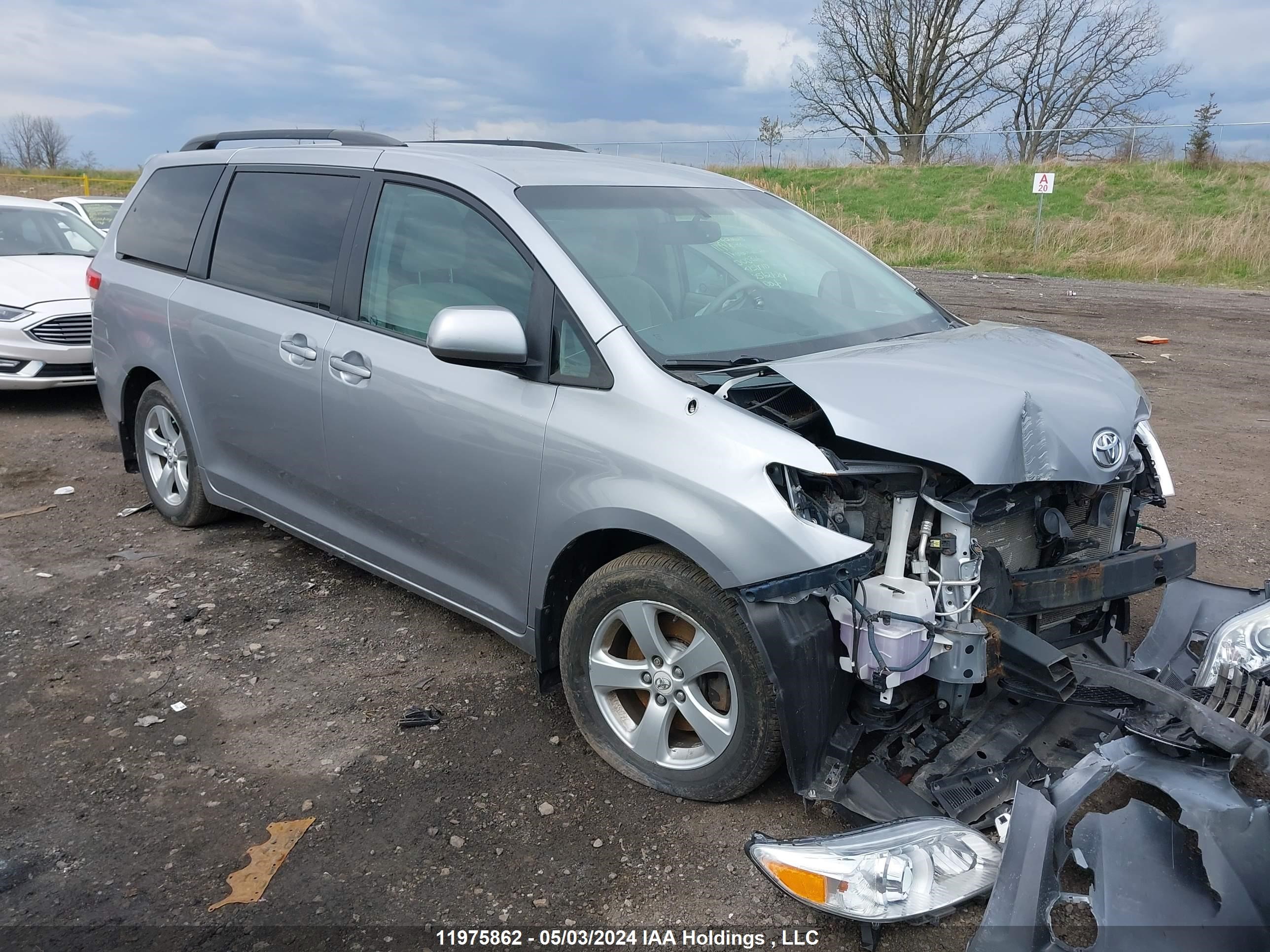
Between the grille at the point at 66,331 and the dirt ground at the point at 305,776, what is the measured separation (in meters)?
2.80

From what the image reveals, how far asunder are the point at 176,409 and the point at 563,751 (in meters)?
2.84

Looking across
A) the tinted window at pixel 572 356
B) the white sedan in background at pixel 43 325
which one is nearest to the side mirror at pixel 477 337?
the tinted window at pixel 572 356

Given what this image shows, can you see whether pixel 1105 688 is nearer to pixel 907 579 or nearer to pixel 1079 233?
pixel 907 579

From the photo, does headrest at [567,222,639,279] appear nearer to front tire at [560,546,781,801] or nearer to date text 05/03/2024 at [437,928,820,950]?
front tire at [560,546,781,801]

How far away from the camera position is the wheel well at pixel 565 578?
10.0 ft

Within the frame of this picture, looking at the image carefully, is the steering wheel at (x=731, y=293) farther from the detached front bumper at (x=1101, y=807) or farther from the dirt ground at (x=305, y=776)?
the dirt ground at (x=305, y=776)

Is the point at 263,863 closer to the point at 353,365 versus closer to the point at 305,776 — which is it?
the point at 305,776

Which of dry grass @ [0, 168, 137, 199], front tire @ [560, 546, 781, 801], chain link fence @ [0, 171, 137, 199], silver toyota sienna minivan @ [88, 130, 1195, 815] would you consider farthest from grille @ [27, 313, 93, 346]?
chain link fence @ [0, 171, 137, 199]

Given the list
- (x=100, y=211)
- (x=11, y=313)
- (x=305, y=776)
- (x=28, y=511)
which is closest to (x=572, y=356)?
(x=305, y=776)

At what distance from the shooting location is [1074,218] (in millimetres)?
24984

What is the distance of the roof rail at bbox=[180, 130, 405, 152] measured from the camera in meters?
4.15

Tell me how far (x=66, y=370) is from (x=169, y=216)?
362cm

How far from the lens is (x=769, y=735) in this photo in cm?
266

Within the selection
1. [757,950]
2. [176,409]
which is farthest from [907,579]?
[176,409]
